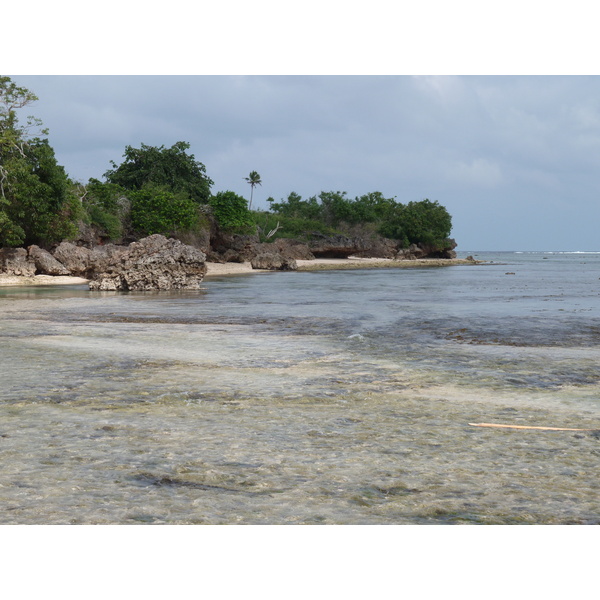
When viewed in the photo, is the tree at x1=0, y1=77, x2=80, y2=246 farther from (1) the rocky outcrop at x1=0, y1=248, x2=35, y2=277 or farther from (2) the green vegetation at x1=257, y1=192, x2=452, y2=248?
(2) the green vegetation at x1=257, y1=192, x2=452, y2=248

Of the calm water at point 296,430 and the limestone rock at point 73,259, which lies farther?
the limestone rock at point 73,259

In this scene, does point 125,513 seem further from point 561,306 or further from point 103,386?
point 561,306

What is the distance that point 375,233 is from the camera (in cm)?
9712

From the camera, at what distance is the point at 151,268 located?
2828 cm

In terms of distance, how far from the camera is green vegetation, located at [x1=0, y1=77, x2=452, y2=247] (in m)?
38.0

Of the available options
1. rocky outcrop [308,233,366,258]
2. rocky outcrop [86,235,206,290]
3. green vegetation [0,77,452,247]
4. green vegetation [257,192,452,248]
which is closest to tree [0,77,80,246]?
green vegetation [0,77,452,247]

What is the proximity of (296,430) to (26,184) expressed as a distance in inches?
1474

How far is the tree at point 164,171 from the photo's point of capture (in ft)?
230

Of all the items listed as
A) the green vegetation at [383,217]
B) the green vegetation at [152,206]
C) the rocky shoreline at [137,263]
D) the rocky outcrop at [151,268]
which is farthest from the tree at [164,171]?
the rocky outcrop at [151,268]

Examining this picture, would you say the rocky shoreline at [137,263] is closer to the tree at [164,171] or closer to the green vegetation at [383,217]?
the tree at [164,171]

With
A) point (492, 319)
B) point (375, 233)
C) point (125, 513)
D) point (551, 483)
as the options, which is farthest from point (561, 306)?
point (375, 233)

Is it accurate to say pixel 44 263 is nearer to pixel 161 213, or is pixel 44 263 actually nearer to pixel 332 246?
pixel 161 213

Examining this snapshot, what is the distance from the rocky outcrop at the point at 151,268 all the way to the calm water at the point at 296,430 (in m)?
17.4

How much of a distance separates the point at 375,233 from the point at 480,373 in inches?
3571
